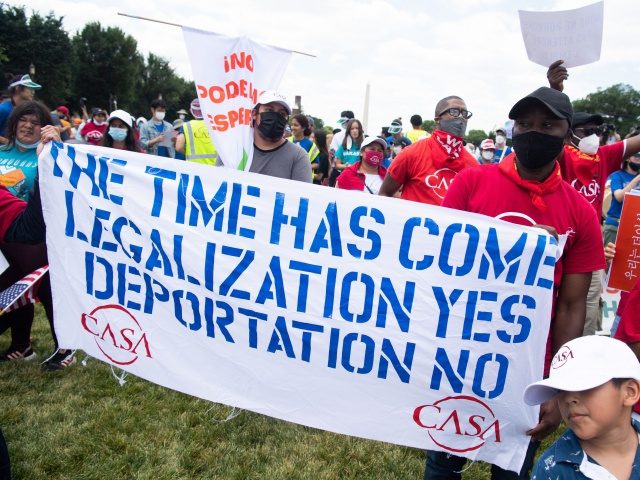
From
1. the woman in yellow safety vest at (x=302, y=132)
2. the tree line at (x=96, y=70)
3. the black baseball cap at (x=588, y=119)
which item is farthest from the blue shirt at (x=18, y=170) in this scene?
the tree line at (x=96, y=70)

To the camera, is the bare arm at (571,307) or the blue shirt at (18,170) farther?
the blue shirt at (18,170)

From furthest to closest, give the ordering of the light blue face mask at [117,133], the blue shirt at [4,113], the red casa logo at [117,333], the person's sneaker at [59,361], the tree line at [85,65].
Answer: the tree line at [85,65], the blue shirt at [4,113], the light blue face mask at [117,133], the person's sneaker at [59,361], the red casa logo at [117,333]

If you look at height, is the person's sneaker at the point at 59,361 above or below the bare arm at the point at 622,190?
below

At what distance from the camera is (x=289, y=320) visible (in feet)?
8.15

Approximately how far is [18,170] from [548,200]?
366 cm

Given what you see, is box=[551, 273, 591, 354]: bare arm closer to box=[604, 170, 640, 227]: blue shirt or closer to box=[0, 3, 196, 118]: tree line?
box=[604, 170, 640, 227]: blue shirt

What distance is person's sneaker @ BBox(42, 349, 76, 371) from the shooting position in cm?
420

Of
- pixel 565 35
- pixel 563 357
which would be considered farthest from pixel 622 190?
pixel 563 357

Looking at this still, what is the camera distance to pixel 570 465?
1.64m

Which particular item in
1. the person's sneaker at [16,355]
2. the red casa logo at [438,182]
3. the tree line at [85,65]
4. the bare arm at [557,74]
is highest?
the tree line at [85,65]

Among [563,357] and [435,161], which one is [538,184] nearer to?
[563,357]

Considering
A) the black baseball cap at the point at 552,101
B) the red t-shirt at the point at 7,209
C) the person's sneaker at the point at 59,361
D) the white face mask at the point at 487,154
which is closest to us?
the black baseball cap at the point at 552,101

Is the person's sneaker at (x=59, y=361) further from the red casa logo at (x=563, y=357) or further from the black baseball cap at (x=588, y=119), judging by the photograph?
the black baseball cap at (x=588, y=119)

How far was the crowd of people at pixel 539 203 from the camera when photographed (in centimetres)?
158
